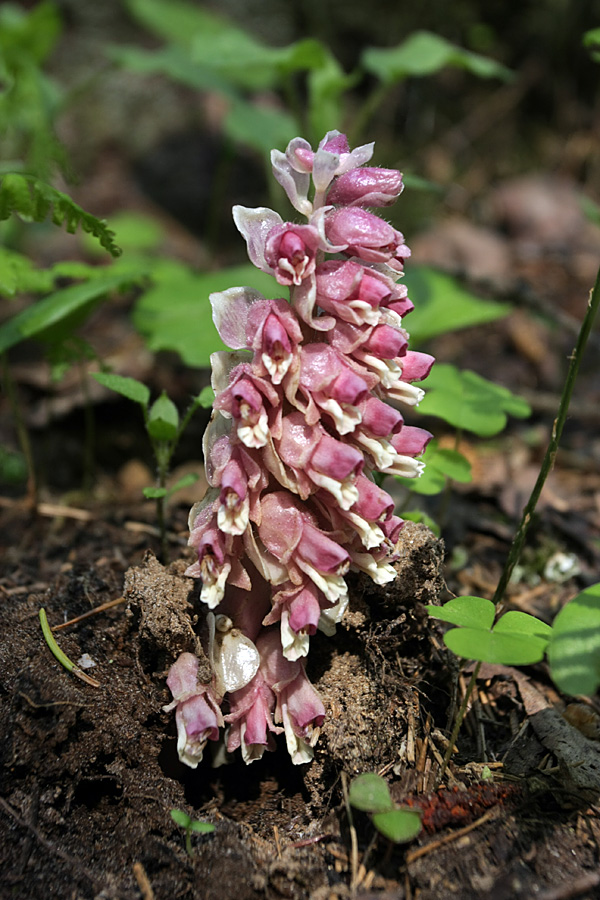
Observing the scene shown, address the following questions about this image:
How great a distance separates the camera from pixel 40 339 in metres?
3.15

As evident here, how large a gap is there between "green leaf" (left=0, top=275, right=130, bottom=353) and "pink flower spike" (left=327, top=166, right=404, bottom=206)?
1.30 m

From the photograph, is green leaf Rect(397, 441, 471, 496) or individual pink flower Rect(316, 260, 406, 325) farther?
green leaf Rect(397, 441, 471, 496)

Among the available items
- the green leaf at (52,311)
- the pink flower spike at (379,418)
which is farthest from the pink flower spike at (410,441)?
the green leaf at (52,311)

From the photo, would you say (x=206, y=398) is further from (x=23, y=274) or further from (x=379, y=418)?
(x=23, y=274)

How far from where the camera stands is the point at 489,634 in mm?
1876

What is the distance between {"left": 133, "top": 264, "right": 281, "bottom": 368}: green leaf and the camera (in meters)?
3.81

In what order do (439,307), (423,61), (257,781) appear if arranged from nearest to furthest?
1. (257,781)
2. (439,307)
3. (423,61)

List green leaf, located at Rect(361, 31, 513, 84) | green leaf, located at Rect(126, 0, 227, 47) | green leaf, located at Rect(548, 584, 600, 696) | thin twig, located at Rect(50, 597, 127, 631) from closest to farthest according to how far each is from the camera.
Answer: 1. green leaf, located at Rect(548, 584, 600, 696)
2. thin twig, located at Rect(50, 597, 127, 631)
3. green leaf, located at Rect(361, 31, 513, 84)
4. green leaf, located at Rect(126, 0, 227, 47)

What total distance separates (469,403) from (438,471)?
0.40 meters

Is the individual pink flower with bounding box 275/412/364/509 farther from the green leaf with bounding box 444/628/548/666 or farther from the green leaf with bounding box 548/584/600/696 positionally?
the green leaf with bounding box 548/584/600/696

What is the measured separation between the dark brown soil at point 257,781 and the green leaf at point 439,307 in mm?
2050

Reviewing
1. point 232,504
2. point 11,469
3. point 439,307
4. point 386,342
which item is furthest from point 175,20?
point 232,504

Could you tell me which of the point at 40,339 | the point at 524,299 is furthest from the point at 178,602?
the point at 524,299

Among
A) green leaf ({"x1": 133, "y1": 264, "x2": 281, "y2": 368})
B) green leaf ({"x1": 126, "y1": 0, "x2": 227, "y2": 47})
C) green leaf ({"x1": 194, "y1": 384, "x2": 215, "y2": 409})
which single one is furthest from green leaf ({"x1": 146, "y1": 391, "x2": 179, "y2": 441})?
green leaf ({"x1": 126, "y1": 0, "x2": 227, "y2": 47})
